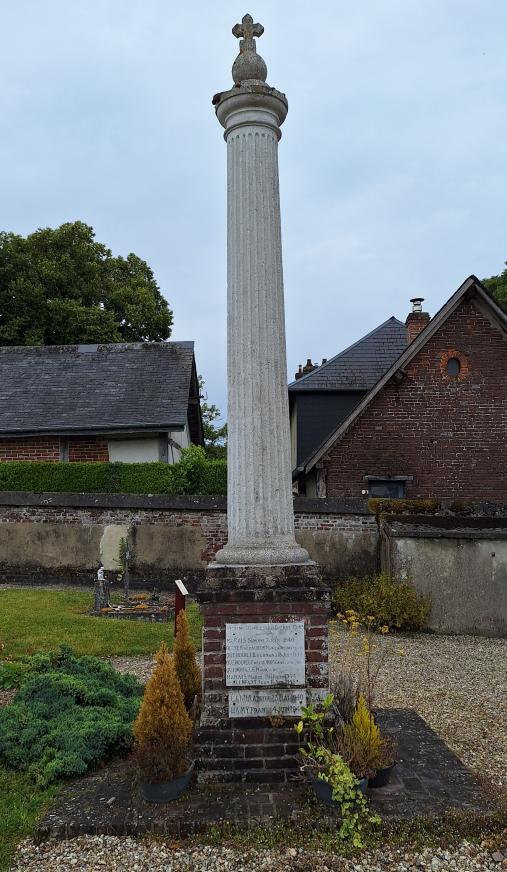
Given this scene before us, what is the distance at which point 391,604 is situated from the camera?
369 inches

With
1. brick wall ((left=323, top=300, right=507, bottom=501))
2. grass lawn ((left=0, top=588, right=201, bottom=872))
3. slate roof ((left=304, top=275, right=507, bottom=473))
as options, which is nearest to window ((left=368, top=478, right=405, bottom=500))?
brick wall ((left=323, top=300, right=507, bottom=501))

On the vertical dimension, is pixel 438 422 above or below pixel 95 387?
below

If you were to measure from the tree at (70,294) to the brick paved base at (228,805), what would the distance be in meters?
23.7

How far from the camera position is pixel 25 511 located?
12.3 m

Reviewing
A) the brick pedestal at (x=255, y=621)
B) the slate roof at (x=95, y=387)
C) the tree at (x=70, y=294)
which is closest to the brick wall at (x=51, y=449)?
the slate roof at (x=95, y=387)

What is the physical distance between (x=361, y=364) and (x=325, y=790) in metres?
14.4

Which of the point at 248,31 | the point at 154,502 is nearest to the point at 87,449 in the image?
the point at 154,502

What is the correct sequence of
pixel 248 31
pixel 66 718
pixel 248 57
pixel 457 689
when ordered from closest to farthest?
1. pixel 66 718
2. pixel 248 57
3. pixel 248 31
4. pixel 457 689

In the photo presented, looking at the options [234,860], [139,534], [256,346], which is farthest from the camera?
[139,534]

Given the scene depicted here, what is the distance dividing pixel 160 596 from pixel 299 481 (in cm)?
606

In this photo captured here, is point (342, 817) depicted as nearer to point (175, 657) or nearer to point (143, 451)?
point (175, 657)

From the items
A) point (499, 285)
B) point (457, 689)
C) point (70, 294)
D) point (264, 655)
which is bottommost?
point (457, 689)

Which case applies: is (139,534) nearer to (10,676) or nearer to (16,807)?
(10,676)

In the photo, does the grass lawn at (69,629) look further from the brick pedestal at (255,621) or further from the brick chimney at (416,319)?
the brick chimney at (416,319)
